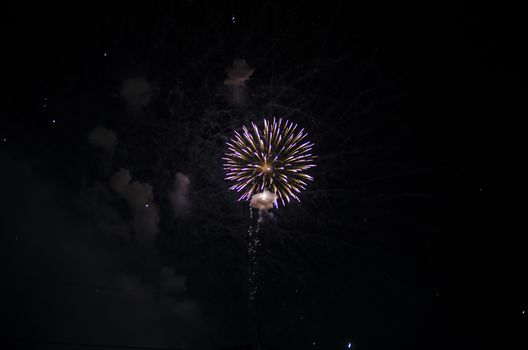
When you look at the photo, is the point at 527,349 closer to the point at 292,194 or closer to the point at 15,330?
the point at 292,194

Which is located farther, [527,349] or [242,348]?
[527,349]

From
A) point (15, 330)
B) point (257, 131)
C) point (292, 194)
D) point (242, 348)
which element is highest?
point (15, 330)

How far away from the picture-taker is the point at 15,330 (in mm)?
64750

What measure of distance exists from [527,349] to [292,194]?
33.0 meters

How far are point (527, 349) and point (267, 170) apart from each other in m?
34.4

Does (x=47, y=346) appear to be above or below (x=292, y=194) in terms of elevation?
above

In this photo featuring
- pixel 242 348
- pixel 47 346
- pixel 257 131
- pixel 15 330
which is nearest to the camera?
pixel 257 131

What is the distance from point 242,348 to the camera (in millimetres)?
25281

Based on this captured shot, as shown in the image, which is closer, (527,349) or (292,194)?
(292,194)

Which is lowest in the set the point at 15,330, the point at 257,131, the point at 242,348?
the point at 242,348

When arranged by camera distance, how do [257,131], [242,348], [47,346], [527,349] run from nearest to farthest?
[257,131] < [242,348] < [527,349] < [47,346]

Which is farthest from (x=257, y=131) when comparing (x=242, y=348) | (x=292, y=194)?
(x=242, y=348)

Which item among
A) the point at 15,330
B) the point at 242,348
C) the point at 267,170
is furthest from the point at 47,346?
the point at 267,170

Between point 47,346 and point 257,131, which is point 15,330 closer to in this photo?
point 47,346
